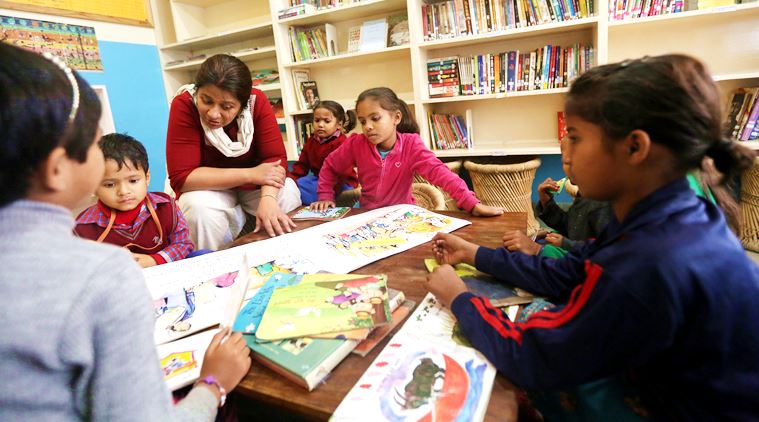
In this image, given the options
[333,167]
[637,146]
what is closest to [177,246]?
[333,167]

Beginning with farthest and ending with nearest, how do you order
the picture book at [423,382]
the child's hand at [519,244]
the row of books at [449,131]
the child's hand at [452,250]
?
1. the row of books at [449,131]
2. the child's hand at [519,244]
3. the child's hand at [452,250]
4. the picture book at [423,382]

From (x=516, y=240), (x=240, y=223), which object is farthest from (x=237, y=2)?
(x=516, y=240)

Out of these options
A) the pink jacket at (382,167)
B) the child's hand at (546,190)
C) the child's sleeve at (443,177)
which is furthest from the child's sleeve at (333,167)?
the child's hand at (546,190)

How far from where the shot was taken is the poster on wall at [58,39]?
274 centimetres

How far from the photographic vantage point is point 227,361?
64 cm

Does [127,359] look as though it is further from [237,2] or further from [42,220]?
[237,2]

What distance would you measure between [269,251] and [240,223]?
83cm

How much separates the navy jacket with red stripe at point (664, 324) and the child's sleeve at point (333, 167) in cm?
141

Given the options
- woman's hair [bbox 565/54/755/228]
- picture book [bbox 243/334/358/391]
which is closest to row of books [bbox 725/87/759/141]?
woman's hair [bbox 565/54/755/228]

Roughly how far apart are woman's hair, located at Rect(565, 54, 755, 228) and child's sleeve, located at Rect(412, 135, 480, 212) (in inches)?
29.8

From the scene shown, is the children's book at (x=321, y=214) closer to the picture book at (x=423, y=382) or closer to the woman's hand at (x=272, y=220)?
the woman's hand at (x=272, y=220)

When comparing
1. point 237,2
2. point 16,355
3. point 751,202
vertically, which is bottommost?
point 751,202

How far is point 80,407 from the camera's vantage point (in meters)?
0.48

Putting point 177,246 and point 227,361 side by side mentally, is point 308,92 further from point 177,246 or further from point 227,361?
point 227,361
